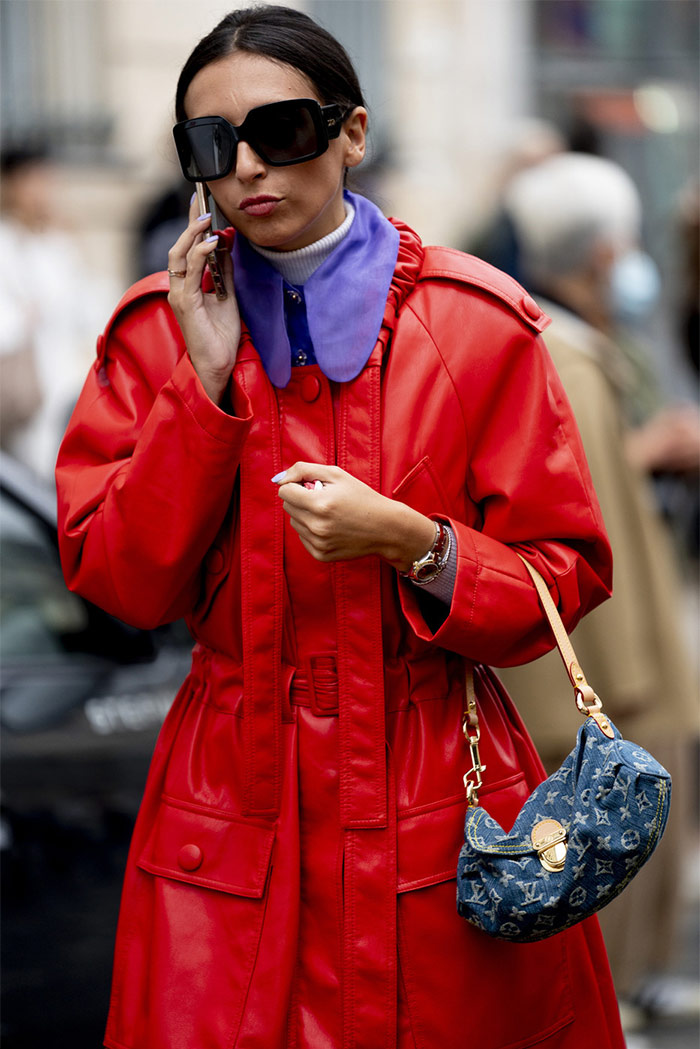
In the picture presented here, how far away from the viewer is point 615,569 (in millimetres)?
3623

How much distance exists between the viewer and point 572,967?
2.21 m

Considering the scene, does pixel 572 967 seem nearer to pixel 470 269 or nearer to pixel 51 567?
pixel 470 269

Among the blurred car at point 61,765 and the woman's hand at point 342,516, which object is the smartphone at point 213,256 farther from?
the blurred car at point 61,765

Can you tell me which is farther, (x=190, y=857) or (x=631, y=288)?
(x=631, y=288)

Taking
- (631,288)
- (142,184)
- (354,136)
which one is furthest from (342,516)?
(142,184)

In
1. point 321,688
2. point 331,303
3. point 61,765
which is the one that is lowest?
point 61,765

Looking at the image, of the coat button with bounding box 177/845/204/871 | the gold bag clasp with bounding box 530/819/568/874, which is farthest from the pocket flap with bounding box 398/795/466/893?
the coat button with bounding box 177/845/204/871

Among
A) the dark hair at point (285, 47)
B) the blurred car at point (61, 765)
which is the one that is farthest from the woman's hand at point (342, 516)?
the blurred car at point (61, 765)

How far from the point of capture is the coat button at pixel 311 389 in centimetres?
207

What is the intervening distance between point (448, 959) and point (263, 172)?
3.41 feet

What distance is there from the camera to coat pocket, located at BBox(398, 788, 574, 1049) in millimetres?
2059

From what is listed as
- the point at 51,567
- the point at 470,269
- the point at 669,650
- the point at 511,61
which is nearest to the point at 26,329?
the point at 51,567

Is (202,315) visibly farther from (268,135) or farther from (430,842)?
(430,842)

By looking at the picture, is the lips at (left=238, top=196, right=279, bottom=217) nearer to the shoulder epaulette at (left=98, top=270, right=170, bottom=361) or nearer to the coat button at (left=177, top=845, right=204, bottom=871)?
the shoulder epaulette at (left=98, top=270, right=170, bottom=361)
